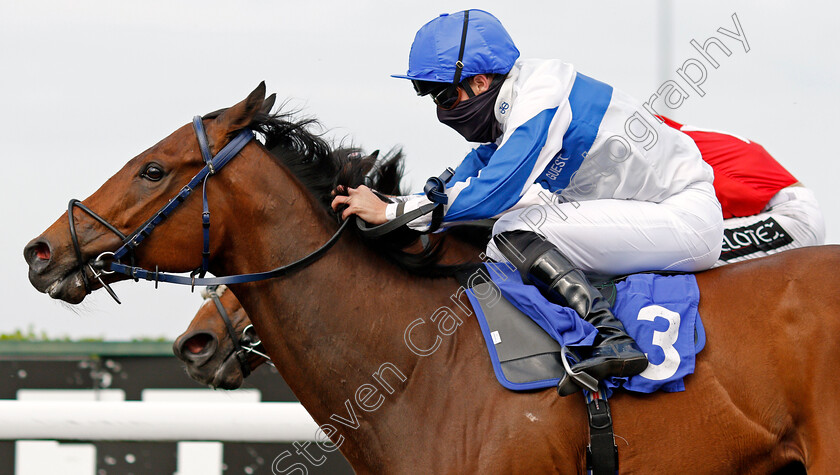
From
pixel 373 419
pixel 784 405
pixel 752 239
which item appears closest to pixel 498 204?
pixel 373 419

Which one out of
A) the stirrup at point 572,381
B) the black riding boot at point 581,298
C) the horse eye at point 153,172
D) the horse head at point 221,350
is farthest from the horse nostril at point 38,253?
the stirrup at point 572,381

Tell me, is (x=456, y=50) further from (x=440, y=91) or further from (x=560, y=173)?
(x=560, y=173)

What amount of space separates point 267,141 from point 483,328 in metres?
0.97

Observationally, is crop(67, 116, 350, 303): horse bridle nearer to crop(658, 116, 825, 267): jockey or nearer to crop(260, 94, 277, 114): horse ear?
crop(260, 94, 277, 114): horse ear

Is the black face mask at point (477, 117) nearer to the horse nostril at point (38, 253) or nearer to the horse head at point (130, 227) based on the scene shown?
the horse head at point (130, 227)

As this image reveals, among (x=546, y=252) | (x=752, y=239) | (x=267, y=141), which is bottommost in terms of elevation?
(x=752, y=239)

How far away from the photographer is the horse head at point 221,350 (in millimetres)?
3688

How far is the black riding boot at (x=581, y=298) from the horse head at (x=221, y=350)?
152cm

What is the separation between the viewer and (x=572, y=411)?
2467 millimetres

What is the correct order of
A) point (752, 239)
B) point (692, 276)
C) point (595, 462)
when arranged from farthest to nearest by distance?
point (752, 239)
point (692, 276)
point (595, 462)

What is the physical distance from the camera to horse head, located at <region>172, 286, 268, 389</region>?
3688mm

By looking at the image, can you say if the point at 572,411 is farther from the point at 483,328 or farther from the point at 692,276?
the point at 692,276

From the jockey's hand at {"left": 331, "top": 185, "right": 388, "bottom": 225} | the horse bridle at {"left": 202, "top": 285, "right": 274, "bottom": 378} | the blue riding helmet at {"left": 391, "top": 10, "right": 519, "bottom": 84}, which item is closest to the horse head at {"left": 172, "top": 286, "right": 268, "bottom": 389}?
the horse bridle at {"left": 202, "top": 285, "right": 274, "bottom": 378}

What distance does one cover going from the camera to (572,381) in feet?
7.97
